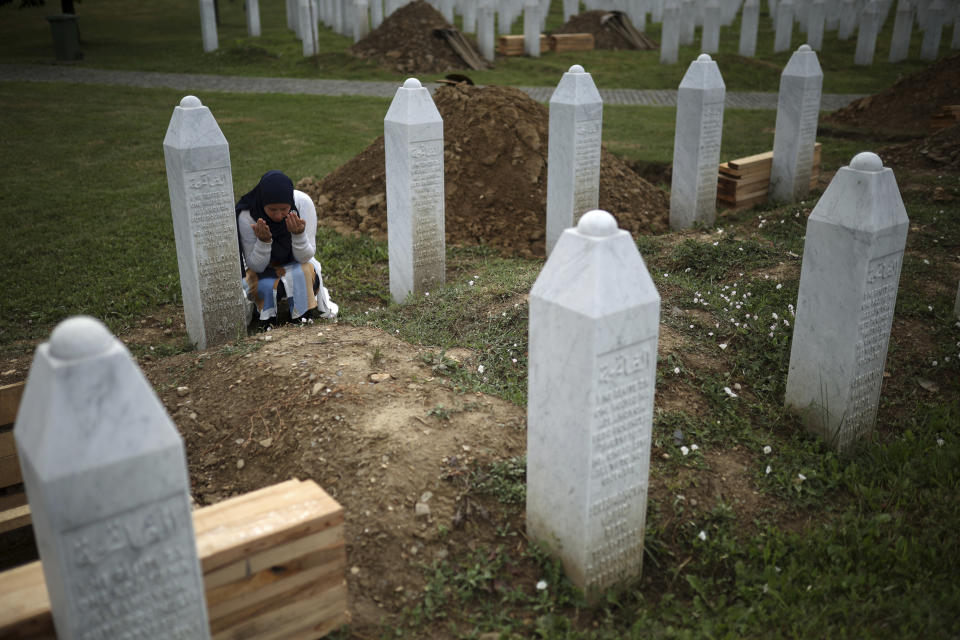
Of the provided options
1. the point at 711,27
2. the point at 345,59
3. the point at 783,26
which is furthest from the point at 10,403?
the point at 783,26

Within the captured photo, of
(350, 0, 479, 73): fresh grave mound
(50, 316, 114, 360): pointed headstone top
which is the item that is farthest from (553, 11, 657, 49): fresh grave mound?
(50, 316, 114, 360): pointed headstone top

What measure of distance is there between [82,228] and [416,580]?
7.49m

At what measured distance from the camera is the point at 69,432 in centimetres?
233

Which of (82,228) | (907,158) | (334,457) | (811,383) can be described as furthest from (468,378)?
(907,158)

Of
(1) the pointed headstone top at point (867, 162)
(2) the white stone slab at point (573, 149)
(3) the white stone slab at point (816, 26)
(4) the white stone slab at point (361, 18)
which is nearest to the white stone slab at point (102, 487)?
(1) the pointed headstone top at point (867, 162)

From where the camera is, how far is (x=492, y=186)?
980 cm

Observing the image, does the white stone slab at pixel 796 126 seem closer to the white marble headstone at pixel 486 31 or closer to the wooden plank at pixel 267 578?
the wooden plank at pixel 267 578

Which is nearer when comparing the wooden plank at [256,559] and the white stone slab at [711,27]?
the wooden plank at [256,559]

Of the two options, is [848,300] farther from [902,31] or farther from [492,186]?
[902,31]

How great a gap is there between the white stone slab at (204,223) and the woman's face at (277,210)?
0.32m

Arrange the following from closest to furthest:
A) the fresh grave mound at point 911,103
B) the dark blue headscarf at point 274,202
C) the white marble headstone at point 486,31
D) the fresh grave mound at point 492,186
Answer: the dark blue headscarf at point 274,202 → the fresh grave mound at point 492,186 → the fresh grave mound at point 911,103 → the white marble headstone at point 486,31

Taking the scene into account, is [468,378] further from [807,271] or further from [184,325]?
[184,325]

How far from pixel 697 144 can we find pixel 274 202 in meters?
5.24

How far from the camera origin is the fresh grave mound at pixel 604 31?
24.8m
